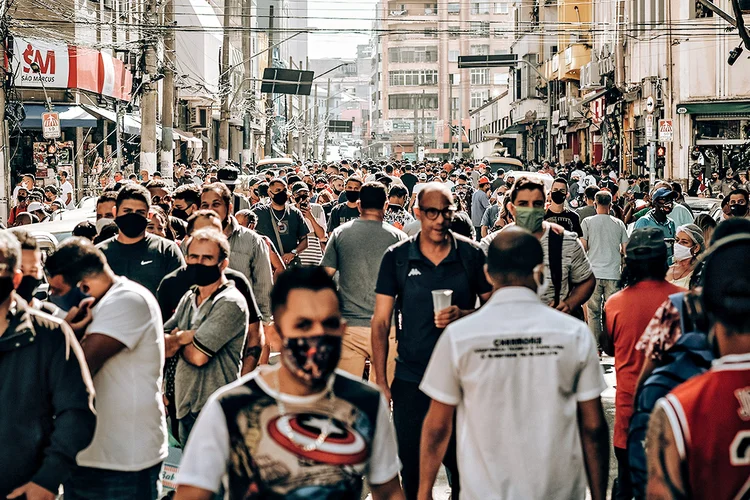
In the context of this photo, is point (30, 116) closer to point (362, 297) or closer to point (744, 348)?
point (362, 297)

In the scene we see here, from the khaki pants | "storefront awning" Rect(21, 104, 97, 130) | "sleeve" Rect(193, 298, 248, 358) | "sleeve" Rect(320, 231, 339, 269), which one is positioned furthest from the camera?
"storefront awning" Rect(21, 104, 97, 130)

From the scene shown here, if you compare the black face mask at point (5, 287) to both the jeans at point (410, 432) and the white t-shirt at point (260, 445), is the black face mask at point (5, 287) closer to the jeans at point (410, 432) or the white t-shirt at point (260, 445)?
the white t-shirt at point (260, 445)

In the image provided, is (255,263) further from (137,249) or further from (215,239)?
(215,239)

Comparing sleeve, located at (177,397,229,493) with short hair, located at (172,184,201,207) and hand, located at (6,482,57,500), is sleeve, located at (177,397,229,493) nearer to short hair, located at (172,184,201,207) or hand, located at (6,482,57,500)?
hand, located at (6,482,57,500)

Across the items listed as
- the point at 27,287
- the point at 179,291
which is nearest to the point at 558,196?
the point at 179,291

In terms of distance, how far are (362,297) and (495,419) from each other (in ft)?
12.6

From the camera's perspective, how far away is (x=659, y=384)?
12.8ft

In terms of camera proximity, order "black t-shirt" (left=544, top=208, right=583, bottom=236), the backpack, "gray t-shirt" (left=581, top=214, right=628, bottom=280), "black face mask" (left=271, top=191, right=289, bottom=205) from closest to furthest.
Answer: the backpack, "black t-shirt" (left=544, top=208, right=583, bottom=236), "black face mask" (left=271, top=191, right=289, bottom=205), "gray t-shirt" (left=581, top=214, right=628, bottom=280)

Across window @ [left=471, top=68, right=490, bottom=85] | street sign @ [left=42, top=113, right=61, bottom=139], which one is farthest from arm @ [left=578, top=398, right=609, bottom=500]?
window @ [left=471, top=68, right=490, bottom=85]

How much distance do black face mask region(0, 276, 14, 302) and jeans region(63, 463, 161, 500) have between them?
1.14 metres

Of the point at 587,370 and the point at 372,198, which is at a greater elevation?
the point at 372,198

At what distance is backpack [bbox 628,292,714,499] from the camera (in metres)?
3.87

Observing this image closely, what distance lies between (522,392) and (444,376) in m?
0.30

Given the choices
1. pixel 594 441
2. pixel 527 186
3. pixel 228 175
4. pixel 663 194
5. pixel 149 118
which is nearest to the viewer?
pixel 594 441
